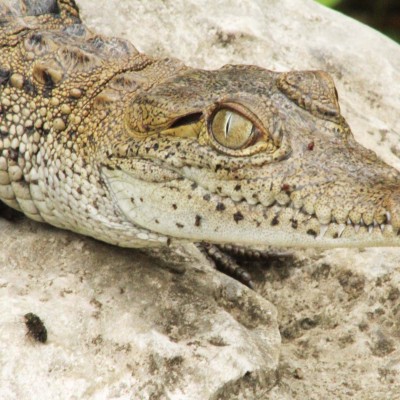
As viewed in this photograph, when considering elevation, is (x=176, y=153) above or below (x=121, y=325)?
above

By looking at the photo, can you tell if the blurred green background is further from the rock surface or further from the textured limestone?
the textured limestone

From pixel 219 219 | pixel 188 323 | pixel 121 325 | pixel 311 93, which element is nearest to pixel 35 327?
pixel 121 325

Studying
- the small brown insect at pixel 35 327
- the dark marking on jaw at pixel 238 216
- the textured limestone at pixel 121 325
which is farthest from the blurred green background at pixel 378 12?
the small brown insect at pixel 35 327

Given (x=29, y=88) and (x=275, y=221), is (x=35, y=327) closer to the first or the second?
(x=275, y=221)

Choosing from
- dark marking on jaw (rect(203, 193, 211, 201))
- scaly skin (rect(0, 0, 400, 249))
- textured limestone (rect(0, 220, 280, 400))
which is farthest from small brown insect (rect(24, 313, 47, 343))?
dark marking on jaw (rect(203, 193, 211, 201))

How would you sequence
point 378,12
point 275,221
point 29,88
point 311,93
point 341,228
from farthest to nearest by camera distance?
point 378,12 < point 29,88 < point 311,93 < point 275,221 < point 341,228

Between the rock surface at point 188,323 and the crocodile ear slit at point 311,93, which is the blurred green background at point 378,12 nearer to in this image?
the rock surface at point 188,323
